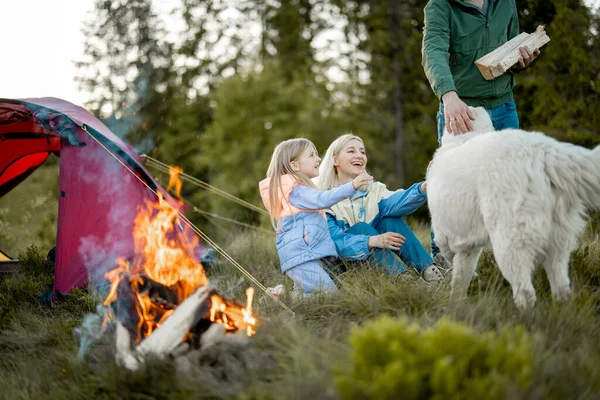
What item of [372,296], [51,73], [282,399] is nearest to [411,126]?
[51,73]

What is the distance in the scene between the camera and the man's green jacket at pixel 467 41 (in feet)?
13.0

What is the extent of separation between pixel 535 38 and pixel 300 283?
242cm

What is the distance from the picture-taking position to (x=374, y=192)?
4727 millimetres

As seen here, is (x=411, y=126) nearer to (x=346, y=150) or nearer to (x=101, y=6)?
(x=101, y=6)

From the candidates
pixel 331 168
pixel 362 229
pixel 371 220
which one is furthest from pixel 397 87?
pixel 362 229

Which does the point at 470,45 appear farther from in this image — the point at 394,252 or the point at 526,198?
the point at 526,198

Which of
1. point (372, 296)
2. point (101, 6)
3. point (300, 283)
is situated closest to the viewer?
point (372, 296)

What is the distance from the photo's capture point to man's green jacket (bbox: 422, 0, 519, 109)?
3.96 meters

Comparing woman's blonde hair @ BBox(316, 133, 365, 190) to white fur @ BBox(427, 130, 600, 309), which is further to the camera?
woman's blonde hair @ BBox(316, 133, 365, 190)

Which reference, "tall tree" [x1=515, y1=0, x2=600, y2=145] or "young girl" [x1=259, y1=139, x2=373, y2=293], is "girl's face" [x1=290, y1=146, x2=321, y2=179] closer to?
"young girl" [x1=259, y1=139, x2=373, y2=293]

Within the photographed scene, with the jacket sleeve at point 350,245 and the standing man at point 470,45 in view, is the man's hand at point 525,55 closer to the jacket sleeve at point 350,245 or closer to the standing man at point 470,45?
the standing man at point 470,45

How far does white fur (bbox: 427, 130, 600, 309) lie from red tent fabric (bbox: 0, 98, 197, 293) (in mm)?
3032

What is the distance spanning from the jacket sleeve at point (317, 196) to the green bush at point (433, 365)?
1.74 metres

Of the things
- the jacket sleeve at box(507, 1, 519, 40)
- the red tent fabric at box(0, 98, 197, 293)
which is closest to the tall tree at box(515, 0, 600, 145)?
the jacket sleeve at box(507, 1, 519, 40)
